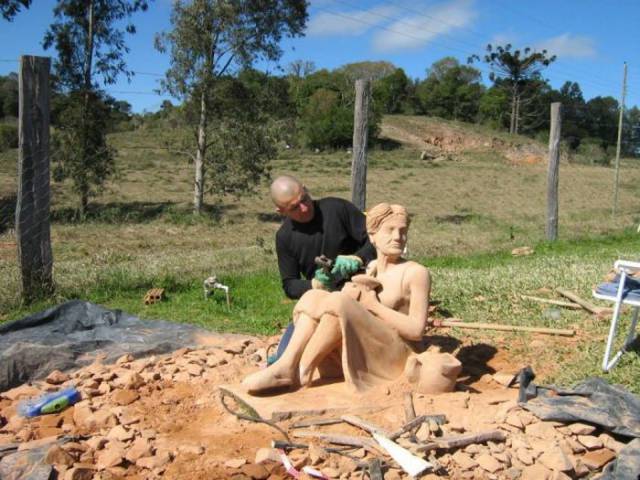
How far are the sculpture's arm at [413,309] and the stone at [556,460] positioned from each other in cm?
108

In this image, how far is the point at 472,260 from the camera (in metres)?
9.93

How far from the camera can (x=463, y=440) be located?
12.1ft

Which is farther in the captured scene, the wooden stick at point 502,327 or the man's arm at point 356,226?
the wooden stick at point 502,327

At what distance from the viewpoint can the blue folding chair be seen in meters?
4.81

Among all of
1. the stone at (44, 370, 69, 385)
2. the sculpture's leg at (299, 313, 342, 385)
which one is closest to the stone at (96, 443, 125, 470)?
the sculpture's leg at (299, 313, 342, 385)

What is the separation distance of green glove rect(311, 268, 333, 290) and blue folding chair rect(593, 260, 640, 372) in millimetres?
2082

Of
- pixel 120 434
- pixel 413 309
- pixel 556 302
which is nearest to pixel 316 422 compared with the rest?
pixel 413 309

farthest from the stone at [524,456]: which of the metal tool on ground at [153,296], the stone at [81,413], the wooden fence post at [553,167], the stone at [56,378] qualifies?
the wooden fence post at [553,167]

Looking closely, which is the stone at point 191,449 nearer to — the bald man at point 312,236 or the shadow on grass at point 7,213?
the bald man at point 312,236

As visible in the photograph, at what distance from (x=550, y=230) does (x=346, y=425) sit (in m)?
8.87

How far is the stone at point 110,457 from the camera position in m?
3.62

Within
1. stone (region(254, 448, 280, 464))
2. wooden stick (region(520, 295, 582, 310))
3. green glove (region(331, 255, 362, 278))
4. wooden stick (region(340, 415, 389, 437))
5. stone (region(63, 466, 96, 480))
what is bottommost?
stone (region(63, 466, 96, 480))

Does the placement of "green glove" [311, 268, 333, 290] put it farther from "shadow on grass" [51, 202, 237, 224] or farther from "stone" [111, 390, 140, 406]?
"shadow on grass" [51, 202, 237, 224]

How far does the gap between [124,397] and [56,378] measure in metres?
0.77
